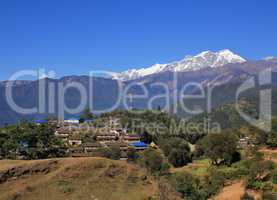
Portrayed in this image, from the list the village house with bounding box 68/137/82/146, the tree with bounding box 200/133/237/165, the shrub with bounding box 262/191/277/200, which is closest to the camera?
the shrub with bounding box 262/191/277/200

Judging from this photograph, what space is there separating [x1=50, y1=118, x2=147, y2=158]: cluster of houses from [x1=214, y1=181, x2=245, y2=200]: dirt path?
1588 cm

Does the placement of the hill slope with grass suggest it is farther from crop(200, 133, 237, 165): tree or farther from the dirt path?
crop(200, 133, 237, 165): tree

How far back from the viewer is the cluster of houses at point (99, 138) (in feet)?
143

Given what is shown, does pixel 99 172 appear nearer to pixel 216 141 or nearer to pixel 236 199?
pixel 236 199

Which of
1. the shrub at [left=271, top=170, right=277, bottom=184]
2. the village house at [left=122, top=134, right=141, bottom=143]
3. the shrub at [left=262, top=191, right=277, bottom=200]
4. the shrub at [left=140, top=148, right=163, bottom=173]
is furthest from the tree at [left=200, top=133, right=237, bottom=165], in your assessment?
the village house at [left=122, top=134, right=141, bottom=143]

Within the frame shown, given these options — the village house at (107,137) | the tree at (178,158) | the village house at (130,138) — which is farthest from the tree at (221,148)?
the village house at (107,137)

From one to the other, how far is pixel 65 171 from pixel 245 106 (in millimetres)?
65366

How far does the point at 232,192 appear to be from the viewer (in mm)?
25234

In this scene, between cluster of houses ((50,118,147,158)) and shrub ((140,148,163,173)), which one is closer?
shrub ((140,148,163,173))

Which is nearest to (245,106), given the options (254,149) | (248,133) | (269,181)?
(248,133)

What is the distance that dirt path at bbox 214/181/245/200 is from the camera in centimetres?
2417

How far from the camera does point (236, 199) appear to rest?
2364 centimetres

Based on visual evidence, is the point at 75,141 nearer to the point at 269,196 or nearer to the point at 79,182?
the point at 269,196

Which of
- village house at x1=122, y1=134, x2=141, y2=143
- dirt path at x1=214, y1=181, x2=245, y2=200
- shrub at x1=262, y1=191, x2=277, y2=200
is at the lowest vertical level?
dirt path at x1=214, y1=181, x2=245, y2=200
